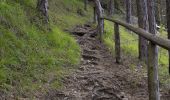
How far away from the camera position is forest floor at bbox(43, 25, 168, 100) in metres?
7.63

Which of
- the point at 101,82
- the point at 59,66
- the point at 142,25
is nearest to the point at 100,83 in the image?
the point at 101,82

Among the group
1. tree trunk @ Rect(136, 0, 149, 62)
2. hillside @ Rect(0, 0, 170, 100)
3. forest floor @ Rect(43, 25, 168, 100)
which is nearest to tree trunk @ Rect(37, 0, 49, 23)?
hillside @ Rect(0, 0, 170, 100)

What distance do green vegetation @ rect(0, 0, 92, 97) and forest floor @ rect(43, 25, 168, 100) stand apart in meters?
0.30

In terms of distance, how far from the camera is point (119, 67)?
1073 cm

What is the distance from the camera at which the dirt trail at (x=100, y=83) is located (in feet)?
25.0

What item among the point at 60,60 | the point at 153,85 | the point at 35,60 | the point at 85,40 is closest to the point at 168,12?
the point at 60,60

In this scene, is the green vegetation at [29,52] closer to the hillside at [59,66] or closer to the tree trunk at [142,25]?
the hillside at [59,66]

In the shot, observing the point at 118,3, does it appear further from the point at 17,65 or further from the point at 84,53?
the point at 17,65

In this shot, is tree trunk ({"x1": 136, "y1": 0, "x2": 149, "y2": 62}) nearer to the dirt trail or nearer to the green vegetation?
the dirt trail

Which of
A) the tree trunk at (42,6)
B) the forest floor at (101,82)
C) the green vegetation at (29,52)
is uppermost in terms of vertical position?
the tree trunk at (42,6)

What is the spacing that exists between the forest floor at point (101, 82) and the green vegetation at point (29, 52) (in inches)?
11.9

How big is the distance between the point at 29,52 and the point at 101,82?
78.7 inches

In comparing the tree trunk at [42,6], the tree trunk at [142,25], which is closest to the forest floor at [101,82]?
the tree trunk at [42,6]

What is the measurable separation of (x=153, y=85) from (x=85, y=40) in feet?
32.1
